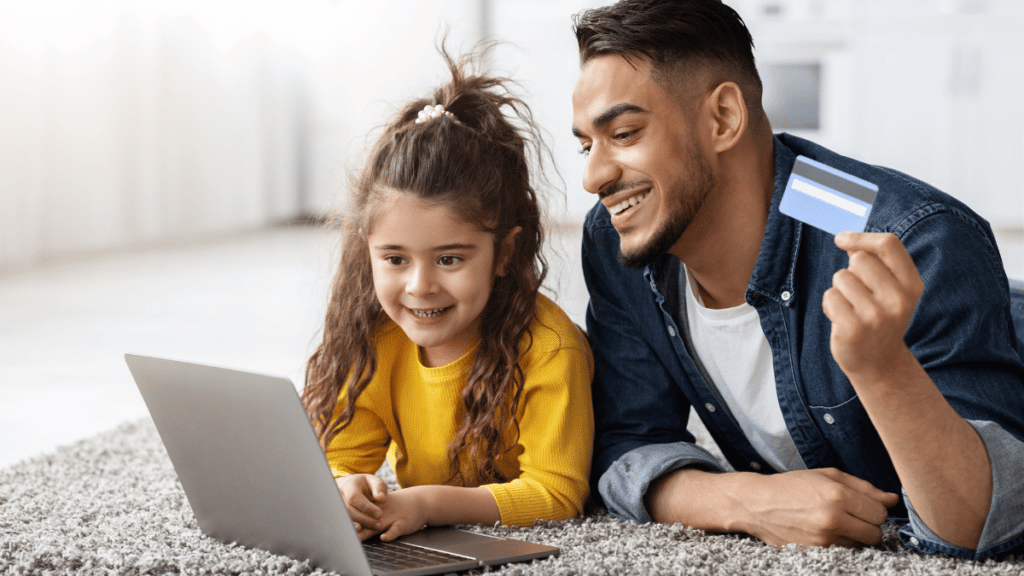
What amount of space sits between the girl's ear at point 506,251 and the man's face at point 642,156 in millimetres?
160

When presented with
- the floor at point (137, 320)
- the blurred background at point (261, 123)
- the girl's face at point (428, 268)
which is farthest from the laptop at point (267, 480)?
the blurred background at point (261, 123)

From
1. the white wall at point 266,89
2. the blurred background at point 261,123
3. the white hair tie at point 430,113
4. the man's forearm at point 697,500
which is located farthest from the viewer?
the white wall at point 266,89

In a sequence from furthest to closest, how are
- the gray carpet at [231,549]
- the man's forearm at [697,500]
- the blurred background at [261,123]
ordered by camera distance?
the blurred background at [261,123] → the man's forearm at [697,500] → the gray carpet at [231,549]

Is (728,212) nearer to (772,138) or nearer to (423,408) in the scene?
(772,138)

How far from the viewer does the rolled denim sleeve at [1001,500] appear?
88cm

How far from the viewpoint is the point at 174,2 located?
451 centimetres

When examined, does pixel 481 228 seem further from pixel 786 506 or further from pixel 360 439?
pixel 786 506

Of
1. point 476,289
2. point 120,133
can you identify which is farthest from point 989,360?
point 120,133

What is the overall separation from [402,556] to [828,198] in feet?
1.76

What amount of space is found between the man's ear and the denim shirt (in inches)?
2.8

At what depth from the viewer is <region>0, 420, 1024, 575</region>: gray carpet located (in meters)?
0.90

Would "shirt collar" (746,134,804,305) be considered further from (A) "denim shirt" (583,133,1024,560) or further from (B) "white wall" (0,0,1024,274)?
(B) "white wall" (0,0,1024,274)

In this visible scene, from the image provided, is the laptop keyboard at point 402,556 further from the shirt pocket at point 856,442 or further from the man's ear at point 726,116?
the man's ear at point 726,116

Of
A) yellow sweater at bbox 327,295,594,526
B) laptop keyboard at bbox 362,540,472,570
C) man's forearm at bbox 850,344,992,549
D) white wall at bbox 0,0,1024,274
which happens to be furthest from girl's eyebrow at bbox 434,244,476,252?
white wall at bbox 0,0,1024,274
